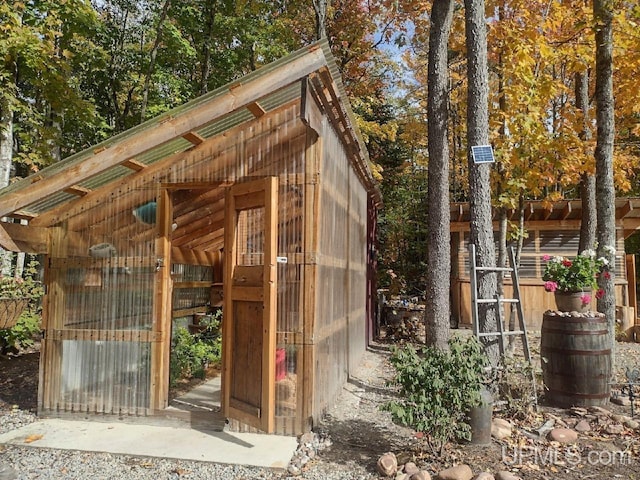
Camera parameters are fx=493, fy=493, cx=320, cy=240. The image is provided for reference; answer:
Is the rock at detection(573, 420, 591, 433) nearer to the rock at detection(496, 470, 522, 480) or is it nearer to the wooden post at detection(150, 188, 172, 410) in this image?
the rock at detection(496, 470, 522, 480)

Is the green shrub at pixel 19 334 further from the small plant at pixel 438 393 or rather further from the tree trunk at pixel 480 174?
the tree trunk at pixel 480 174

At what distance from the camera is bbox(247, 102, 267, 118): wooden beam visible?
4523mm

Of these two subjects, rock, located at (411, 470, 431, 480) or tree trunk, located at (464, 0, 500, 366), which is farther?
tree trunk, located at (464, 0, 500, 366)

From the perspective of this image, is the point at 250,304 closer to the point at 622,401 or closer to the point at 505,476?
the point at 505,476

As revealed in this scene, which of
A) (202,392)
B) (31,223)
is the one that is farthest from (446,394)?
(31,223)

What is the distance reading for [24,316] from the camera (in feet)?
26.1

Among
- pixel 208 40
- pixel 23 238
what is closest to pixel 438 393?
pixel 23 238

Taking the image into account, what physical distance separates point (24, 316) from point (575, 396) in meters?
8.00

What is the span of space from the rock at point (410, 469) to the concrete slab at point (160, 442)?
37.0 inches

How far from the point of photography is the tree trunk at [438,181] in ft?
23.6

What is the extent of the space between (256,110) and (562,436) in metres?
4.10

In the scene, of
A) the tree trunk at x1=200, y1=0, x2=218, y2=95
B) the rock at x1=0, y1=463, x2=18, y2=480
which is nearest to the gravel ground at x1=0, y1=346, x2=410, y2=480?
the rock at x1=0, y1=463, x2=18, y2=480

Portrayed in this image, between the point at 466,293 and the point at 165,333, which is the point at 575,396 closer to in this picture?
the point at 165,333

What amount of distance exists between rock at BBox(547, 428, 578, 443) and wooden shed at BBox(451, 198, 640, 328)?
8.11m
